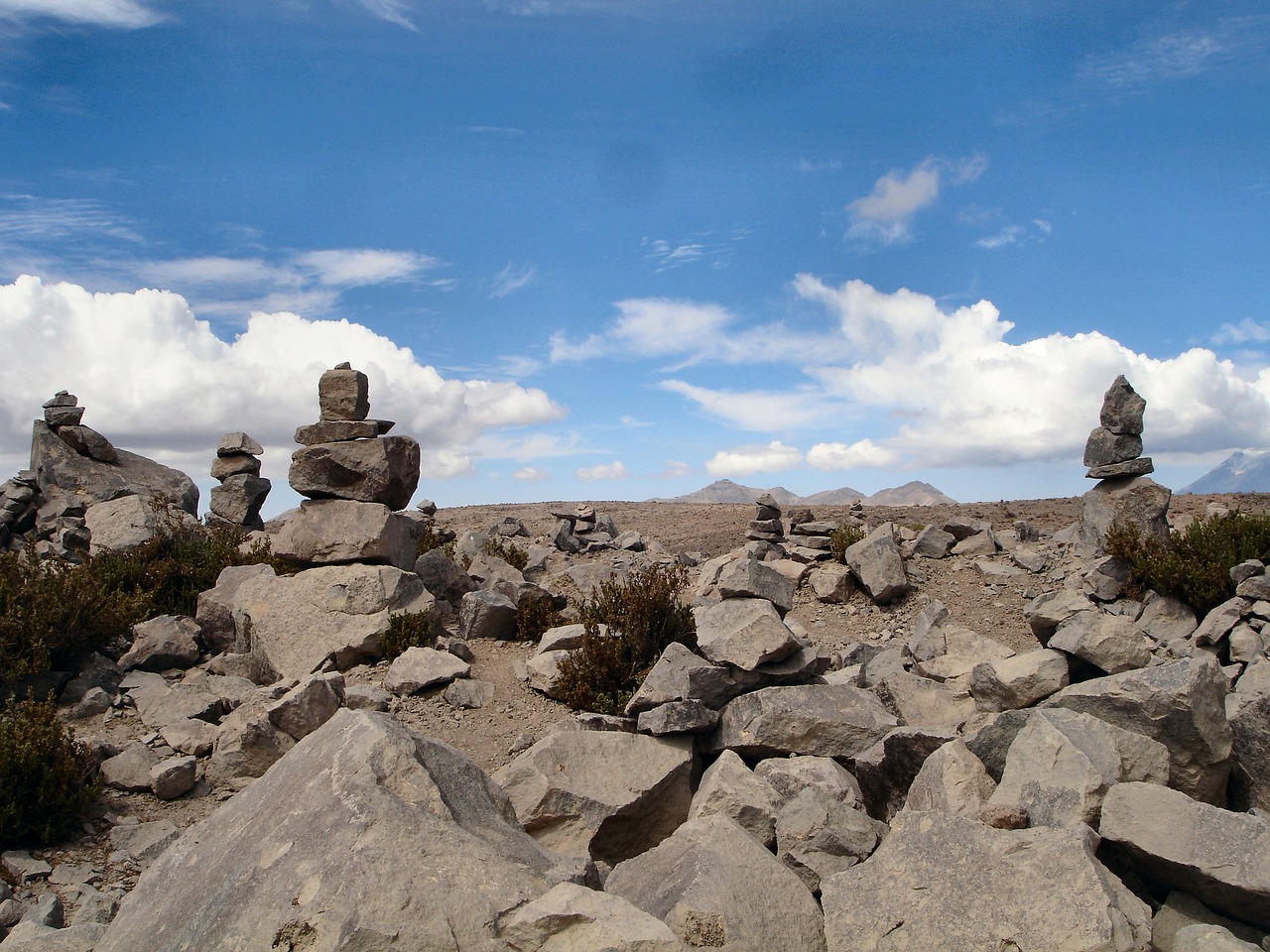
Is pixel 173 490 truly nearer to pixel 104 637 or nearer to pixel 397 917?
pixel 104 637

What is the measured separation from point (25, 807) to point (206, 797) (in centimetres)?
154

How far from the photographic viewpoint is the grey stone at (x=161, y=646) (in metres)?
11.7

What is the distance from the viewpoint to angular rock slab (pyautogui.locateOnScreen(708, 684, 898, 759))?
8.30 m

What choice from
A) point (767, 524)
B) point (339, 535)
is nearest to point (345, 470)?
point (339, 535)

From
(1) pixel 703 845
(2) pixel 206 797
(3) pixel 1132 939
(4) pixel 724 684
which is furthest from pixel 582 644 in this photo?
(3) pixel 1132 939

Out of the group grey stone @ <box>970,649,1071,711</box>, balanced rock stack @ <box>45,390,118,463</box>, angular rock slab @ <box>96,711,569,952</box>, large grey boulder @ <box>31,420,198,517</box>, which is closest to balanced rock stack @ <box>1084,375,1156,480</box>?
grey stone @ <box>970,649,1071,711</box>

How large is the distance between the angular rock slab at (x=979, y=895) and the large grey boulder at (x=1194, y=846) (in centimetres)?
42

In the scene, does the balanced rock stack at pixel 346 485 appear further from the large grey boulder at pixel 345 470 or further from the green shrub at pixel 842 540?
the green shrub at pixel 842 540

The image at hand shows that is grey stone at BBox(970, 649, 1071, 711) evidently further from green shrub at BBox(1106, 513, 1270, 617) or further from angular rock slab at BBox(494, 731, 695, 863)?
green shrub at BBox(1106, 513, 1270, 617)

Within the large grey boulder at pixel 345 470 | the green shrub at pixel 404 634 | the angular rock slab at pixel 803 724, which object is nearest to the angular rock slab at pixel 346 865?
the angular rock slab at pixel 803 724

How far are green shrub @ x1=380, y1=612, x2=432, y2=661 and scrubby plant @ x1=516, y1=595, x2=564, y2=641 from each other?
134 cm

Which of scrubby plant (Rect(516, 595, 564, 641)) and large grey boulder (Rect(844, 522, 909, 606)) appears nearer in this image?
scrubby plant (Rect(516, 595, 564, 641))

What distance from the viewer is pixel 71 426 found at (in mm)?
21078

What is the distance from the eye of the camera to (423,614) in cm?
1170
